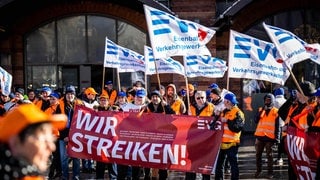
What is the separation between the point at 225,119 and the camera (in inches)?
318

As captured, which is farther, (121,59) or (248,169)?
(121,59)

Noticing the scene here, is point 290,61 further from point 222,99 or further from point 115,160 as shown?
point 115,160

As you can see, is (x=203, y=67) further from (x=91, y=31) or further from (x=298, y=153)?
(x=91, y=31)

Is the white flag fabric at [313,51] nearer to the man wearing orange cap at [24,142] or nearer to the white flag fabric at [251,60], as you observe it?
the white flag fabric at [251,60]

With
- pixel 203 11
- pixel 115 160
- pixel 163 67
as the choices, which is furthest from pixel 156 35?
pixel 203 11

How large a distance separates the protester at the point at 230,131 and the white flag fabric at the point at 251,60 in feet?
2.56

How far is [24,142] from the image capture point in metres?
3.18

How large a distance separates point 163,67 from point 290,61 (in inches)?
152

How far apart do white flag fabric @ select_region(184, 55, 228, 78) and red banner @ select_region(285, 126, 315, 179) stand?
3.65 meters

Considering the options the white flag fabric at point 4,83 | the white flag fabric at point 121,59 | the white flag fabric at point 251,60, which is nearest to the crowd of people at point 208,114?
the white flag fabric at point 4,83

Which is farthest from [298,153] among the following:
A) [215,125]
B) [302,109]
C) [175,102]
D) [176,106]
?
[175,102]

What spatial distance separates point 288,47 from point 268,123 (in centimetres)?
196

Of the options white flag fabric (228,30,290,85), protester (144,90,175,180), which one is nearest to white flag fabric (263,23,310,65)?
white flag fabric (228,30,290,85)

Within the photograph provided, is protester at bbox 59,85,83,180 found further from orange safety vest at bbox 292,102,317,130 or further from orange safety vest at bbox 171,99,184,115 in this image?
orange safety vest at bbox 292,102,317,130
